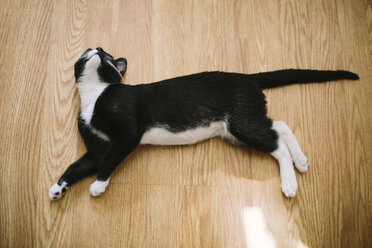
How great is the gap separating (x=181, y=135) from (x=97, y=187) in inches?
21.6

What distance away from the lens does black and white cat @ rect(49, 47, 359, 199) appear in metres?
1.28

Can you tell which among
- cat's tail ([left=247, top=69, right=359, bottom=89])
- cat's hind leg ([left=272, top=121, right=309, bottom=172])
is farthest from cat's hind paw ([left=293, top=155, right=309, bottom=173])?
cat's tail ([left=247, top=69, right=359, bottom=89])

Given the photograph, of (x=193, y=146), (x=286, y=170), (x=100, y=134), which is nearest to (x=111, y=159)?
(x=100, y=134)

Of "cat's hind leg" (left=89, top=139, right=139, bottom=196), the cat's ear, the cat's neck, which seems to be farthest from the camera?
the cat's ear

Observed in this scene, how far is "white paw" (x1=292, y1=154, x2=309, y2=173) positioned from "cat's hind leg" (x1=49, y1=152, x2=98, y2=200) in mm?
1169

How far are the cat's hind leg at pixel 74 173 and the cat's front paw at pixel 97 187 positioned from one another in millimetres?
92

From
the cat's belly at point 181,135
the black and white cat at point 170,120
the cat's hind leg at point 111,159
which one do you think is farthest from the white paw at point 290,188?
the cat's hind leg at point 111,159

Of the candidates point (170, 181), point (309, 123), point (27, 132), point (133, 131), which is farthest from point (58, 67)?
point (309, 123)

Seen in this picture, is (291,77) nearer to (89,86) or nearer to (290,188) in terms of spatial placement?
(290,188)

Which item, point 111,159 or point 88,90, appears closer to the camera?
point 111,159

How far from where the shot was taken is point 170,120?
4.32 feet

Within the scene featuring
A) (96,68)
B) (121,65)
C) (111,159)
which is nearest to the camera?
(111,159)

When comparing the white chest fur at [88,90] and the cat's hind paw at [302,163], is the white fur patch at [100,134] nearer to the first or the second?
the white chest fur at [88,90]

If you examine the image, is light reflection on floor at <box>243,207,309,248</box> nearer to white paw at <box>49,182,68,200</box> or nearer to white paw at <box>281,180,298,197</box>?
white paw at <box>281,180,298,197</box>
